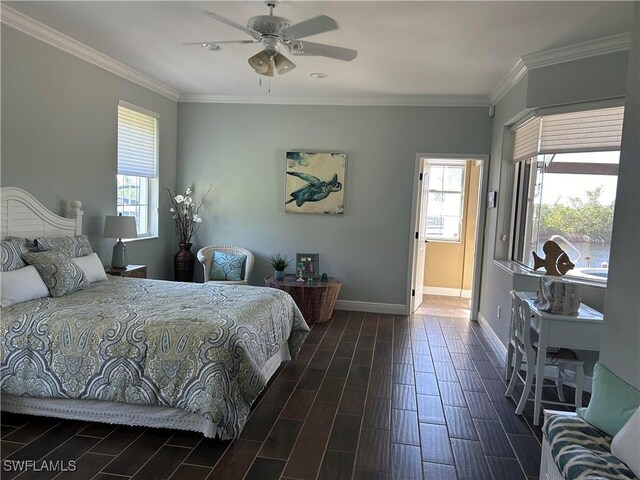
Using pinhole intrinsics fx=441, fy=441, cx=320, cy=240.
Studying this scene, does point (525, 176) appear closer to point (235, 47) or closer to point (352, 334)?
point (352, 334)

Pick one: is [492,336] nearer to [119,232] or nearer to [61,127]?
[119,232]

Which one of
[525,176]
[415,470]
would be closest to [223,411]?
[415,470]

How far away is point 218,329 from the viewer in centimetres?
262

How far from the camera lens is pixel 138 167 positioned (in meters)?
5.15

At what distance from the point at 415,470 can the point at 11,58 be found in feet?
13.2

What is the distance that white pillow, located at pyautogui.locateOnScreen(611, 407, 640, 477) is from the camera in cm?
162

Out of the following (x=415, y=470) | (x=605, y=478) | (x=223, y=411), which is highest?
(x=605, y=478)

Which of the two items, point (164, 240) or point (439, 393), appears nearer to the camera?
point (439, 393)

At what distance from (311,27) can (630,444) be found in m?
2.93

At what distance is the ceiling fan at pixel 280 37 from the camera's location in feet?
9.18

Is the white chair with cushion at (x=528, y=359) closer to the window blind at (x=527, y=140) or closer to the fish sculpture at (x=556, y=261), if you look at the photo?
the fish sculpture at (x=556, y=261)

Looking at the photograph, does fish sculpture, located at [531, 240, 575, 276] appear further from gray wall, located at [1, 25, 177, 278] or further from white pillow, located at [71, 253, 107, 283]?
gray wall, located at [1, 25, 177, 278]

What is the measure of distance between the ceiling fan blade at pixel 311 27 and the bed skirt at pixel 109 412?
2.51m

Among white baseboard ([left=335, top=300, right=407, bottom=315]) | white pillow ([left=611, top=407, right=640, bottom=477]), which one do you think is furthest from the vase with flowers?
white pillow ([left=611, top=407, right=640, bottom=477])
